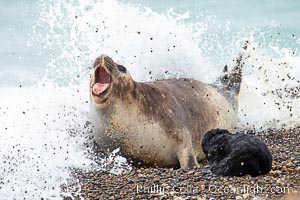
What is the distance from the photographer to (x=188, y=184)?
23.2ft

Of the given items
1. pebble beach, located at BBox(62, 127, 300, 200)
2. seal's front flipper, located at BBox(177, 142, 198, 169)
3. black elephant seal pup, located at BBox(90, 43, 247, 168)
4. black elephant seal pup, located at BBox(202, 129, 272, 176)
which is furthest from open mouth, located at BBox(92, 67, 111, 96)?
black elephant seal pup, located at BBox(202, 129, 272, 176)

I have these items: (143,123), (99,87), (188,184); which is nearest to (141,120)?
(143,123)

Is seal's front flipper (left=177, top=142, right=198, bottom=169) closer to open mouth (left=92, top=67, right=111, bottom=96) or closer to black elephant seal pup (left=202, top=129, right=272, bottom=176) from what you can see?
black elephant seal pup (left=202, top=129, right=272, bottom=176)

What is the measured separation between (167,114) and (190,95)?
1.36 metres

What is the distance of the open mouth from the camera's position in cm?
835

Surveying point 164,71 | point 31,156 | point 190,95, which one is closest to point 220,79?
point 164,71

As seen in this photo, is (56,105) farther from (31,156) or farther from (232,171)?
(232,171)

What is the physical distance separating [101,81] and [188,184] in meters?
2.23

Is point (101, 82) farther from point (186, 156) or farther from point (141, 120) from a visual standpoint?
point (186, 156)

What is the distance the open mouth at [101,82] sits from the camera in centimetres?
835

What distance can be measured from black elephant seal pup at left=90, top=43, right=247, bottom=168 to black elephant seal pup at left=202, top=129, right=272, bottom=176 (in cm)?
111

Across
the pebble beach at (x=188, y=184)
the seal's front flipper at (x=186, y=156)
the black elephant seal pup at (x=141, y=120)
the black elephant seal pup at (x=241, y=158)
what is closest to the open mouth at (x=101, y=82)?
the black elephant seal pup at (x=141, y=120)

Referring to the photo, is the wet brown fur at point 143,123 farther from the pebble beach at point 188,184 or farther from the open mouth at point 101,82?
the pebble beach at point 188,184

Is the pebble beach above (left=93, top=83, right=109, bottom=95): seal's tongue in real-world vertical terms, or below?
below
